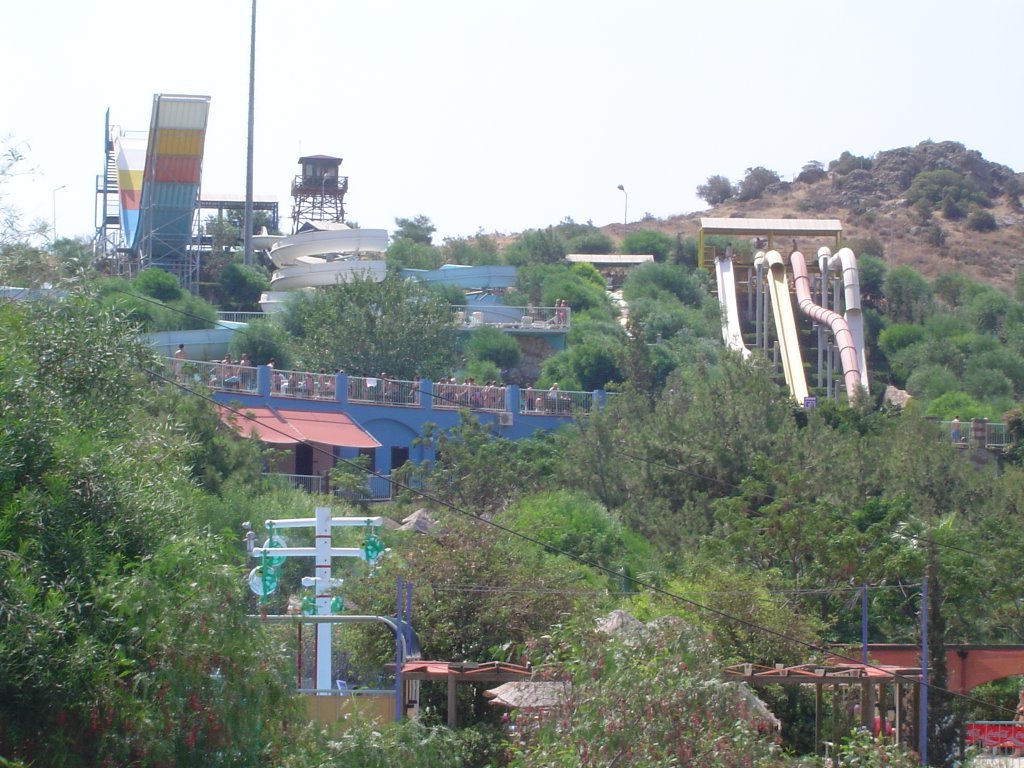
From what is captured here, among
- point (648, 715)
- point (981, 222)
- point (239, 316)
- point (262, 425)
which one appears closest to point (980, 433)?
point (262, 425)

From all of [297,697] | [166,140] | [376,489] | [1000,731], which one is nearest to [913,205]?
[166,140]

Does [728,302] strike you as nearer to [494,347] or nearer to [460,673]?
[494,347]

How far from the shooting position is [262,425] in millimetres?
32531

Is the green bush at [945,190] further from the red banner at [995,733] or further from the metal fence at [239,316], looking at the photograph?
the red banner at [995,733]

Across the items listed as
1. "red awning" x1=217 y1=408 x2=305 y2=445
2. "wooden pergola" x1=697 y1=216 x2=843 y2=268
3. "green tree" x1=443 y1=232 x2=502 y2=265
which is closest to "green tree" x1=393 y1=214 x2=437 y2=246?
"green tree" x1=443 y1=232 x2=502 y2=265

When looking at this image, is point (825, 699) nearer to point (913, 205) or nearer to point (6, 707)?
point (6, 707)

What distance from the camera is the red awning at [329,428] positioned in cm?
3434

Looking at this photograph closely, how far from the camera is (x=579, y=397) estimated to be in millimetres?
41000

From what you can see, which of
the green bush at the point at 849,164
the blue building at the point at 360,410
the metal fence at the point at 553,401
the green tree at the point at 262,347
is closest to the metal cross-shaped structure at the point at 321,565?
the blue building at the point at 360,410

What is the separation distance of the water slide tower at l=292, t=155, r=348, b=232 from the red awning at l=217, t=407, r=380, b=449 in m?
47.1

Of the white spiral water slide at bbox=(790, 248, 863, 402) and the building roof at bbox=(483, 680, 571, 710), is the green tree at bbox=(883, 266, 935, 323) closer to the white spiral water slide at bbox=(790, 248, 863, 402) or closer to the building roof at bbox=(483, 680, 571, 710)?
the white spiral water slide at bbox=(790, 248, 863, 402)

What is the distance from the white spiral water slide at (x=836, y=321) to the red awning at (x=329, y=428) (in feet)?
43.2

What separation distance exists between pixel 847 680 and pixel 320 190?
6962 centimetres

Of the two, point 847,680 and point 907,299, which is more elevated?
point 907,299
